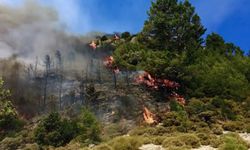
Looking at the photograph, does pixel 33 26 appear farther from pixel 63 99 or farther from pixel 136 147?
pixel 136 147

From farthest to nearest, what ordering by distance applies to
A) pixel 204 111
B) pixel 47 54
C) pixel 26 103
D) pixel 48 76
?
pixel 47 54 → pixel 48 76 → pixel 26 103 → pixel 204 111

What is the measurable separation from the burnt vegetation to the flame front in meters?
0.07

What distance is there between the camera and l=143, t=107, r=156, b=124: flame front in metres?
36.0

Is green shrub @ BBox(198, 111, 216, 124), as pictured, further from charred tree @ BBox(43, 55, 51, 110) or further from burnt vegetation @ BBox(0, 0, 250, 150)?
charred tree @ BBox(43, 55, 51, 110)

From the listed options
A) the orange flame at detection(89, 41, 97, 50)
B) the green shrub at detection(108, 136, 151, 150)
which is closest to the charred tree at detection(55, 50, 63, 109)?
the orange flame at detection(89, 41, 97, 50)

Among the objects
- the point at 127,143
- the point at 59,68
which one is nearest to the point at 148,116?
the point at 127,143

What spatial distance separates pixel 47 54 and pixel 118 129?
14.7m

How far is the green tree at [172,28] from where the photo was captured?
47719mm

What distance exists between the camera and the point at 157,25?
48062mm

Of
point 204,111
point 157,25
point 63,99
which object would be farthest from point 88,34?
point 204,111

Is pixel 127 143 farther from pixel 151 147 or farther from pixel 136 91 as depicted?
pixel 136 91

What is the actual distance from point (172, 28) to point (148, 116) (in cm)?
1341

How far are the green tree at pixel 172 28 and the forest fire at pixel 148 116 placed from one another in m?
10.6

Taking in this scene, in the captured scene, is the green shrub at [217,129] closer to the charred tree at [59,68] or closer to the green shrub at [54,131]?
the green shrub at [54,131]
